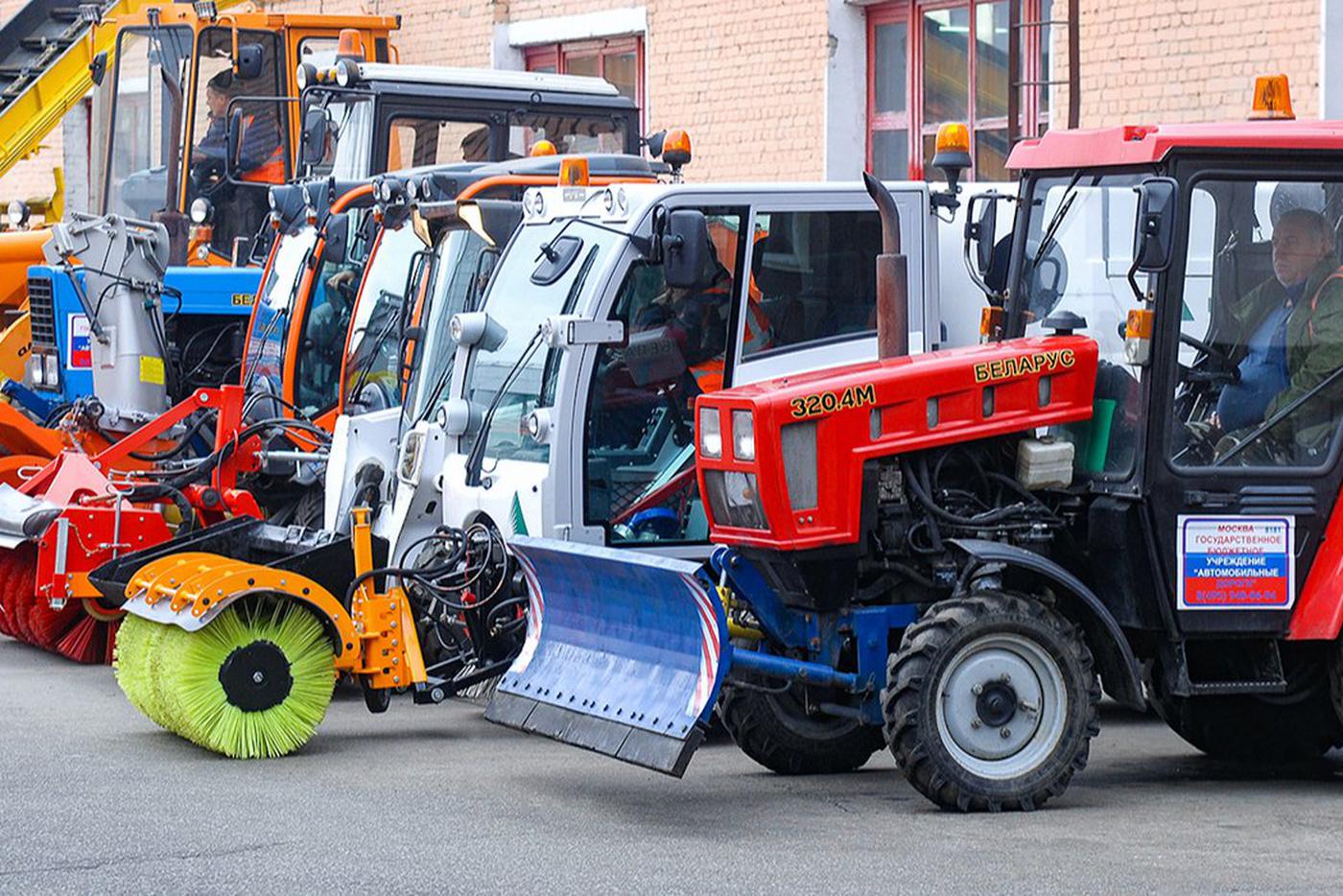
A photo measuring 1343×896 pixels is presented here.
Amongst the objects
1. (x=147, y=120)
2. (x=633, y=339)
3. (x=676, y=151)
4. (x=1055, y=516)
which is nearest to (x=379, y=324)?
(x=676, y=151)

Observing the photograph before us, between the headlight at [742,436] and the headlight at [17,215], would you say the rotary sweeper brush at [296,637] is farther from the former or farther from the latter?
the headlight at [17,215]

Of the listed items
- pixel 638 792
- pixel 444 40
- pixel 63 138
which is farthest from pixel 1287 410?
pixel 63 138

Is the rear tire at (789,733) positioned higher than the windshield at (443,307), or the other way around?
the windshield at (443,307)

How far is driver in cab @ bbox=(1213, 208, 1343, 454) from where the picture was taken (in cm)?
796

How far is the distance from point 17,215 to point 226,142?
2.13 metres

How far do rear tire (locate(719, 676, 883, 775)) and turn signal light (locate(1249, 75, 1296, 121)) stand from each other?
103 inches

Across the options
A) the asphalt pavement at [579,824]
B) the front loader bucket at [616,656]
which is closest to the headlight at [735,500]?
the front loader bucket at [616,656]

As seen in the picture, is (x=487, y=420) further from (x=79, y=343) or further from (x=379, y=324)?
(x=79, y=343)

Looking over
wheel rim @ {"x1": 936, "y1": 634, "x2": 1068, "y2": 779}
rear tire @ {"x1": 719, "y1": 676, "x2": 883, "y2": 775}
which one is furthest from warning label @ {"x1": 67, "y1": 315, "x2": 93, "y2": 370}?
wheel rim @ {"x1": 936, "y1": 634, "x2": 1068, "y2": 779}

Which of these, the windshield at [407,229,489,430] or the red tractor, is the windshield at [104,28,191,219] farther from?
the red tractor

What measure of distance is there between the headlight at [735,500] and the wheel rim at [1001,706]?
31.3 inches

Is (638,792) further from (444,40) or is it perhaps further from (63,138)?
(63,138)

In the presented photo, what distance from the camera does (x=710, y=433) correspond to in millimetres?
7953

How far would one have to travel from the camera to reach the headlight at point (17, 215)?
688 inches
